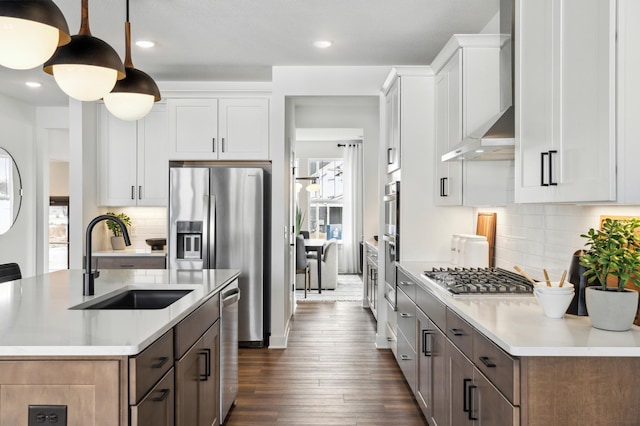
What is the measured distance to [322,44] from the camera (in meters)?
4.13

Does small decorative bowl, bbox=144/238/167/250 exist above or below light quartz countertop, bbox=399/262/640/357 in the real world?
above

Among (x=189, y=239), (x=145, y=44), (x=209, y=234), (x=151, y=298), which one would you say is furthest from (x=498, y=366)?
(x=145, y=44)

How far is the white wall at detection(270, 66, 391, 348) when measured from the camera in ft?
15.7

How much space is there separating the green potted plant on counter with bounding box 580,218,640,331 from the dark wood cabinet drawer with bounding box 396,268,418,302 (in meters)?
1.47

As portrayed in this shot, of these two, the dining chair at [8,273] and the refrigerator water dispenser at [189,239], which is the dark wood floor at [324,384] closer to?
the refrigerator water dispenser at [189,239]

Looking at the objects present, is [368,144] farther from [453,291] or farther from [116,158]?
[453,291]

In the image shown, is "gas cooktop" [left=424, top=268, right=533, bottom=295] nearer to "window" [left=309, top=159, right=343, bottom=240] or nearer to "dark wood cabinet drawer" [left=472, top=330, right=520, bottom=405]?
"dark wood cabinet drawer" [left=472, top=330, right=520, bottom=405]

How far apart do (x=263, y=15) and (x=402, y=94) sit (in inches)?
49.1

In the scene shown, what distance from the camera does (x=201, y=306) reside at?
2.36 m

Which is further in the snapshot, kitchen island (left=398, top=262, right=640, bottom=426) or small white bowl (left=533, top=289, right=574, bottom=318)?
small white bowl (left=533, top=289, right=574, bottom=318)

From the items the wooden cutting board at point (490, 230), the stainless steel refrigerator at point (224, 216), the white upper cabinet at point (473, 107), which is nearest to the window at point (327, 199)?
the stainless steel refrigerator at point (224, 216)

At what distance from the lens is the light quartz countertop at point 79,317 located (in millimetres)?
1495

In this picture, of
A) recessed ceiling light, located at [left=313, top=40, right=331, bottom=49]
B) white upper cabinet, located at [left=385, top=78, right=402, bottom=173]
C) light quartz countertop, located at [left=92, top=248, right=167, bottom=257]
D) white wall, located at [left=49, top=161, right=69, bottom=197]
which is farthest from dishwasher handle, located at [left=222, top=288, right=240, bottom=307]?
white wall, located at [left=49, top=161, right=69, bottom=197]

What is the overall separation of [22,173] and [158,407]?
212 inches
